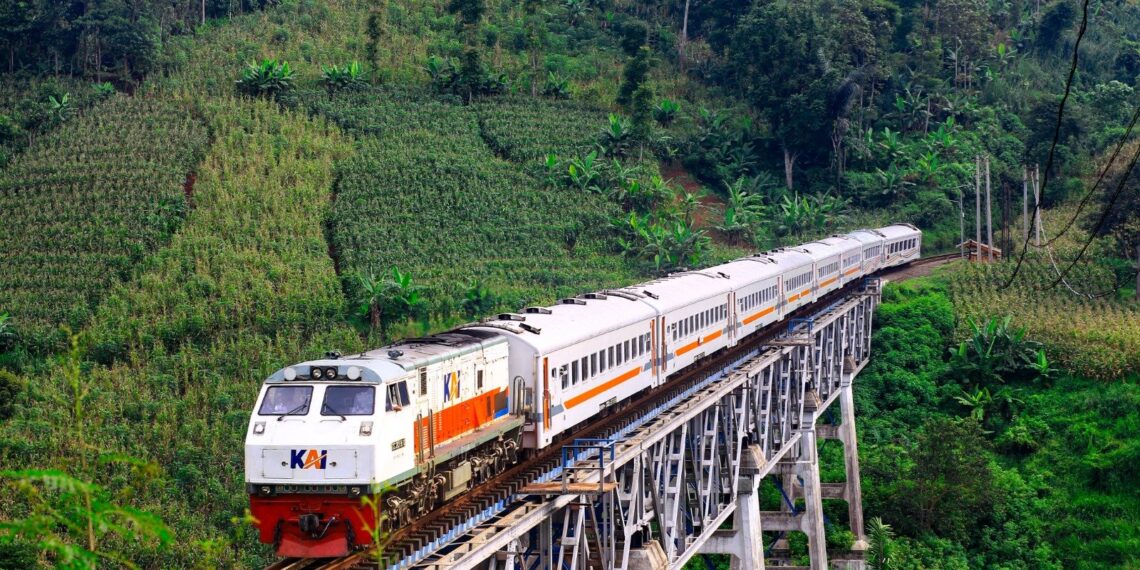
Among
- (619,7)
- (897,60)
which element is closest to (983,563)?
(897,60)

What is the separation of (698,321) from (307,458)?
16482 mm

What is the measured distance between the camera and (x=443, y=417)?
1778cm

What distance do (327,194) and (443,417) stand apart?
40.8 meters

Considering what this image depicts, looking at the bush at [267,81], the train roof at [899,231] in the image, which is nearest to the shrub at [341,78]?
the bush at [267,81]

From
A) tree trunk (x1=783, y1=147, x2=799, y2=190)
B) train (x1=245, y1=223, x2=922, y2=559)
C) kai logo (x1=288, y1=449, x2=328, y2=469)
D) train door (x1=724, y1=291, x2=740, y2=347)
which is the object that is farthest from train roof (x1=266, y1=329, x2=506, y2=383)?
tree trunk (x1=783, y1=147, x2=799, y2=190)

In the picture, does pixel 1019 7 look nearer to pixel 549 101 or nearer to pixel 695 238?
pixel 549 101

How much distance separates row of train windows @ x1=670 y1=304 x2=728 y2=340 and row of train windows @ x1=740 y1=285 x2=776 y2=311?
6.10ft

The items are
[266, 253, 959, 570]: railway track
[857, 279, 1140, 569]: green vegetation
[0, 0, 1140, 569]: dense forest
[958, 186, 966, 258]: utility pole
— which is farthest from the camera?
[958, 186, 966, 258]: utility pole

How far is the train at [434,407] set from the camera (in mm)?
15516

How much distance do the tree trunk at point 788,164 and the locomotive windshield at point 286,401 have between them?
59.3 meters

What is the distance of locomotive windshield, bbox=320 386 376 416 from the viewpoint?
15.9 m

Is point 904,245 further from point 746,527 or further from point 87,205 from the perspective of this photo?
Result: point 87,205

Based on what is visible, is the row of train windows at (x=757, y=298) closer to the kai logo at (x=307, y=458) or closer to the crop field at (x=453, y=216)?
the crop field at (x=453, y=216)

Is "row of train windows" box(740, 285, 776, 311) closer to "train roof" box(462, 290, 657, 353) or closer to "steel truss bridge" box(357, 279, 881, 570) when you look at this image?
"steel truss bridge" box(357, 279, 881, 570)
